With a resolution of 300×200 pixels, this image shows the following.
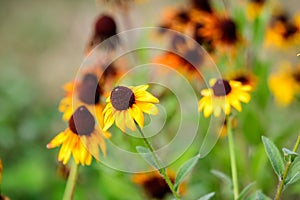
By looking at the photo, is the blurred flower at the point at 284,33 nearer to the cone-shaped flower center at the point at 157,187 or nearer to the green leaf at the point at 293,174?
the cone-shaped flower center at the point at 157,187

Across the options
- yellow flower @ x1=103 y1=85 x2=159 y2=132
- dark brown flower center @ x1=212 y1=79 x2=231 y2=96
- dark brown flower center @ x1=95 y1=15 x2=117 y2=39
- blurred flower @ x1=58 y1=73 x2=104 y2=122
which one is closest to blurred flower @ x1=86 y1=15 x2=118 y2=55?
dark brown flower center @ x1=95 y1=15 x2=117 y2=39

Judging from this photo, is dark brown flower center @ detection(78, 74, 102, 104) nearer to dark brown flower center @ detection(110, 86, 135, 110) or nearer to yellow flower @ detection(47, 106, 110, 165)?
yellow flower @ detection(47, 106, 110, 165)

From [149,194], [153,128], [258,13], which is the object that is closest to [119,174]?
[149,194]

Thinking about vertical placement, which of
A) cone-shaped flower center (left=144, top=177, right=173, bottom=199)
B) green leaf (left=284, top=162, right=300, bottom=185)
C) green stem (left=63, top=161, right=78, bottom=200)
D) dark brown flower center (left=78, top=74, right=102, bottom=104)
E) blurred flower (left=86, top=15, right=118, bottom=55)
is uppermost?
blurred flower (left=86, top=15, right=118, bottom=55)

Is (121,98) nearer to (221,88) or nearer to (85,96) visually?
(221,88)

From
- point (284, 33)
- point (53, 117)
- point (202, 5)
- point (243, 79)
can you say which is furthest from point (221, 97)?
point (53, 117)

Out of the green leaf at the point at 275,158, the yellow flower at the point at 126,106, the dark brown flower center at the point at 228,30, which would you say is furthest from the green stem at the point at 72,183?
the dark brown flower center at the point at 228,30
